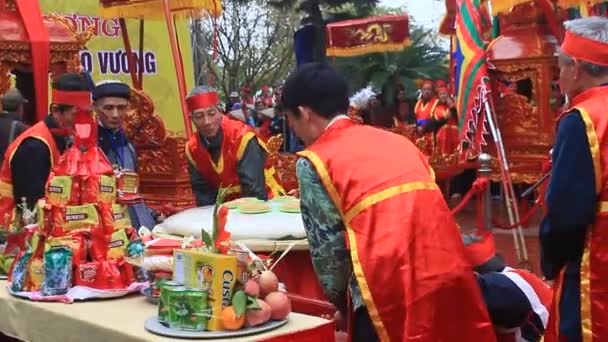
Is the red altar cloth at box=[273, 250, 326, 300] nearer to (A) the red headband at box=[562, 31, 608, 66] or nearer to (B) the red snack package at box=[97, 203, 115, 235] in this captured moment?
(B) the red snack package at box=[97, 203, 115, 235]

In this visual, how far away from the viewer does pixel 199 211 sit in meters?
3.85

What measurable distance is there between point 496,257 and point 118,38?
25.1 feet

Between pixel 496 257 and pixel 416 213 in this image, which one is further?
pixel 496 257

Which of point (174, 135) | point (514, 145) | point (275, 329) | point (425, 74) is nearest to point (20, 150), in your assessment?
point (275, 329)

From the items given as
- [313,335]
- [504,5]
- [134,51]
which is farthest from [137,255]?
[134,51]

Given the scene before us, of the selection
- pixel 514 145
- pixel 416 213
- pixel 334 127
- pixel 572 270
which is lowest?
pixel 514 145

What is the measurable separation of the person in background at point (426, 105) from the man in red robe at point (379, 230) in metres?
8.53

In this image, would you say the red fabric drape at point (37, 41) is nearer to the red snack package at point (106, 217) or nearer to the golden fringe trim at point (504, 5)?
the golden fringe trim at point (504, 5)

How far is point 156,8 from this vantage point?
25.5 ft

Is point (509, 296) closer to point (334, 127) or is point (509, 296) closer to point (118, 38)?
point (334, 127)

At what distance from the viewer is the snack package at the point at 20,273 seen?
9.57 ft

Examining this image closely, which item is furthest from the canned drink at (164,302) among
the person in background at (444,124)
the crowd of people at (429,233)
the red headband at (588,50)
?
the person in background at (444,124)

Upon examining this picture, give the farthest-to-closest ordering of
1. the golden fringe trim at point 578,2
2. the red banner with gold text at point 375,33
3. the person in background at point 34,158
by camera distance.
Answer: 1. the red banner with gold text at point 375,33
2. the golden fringe trim at point 578,2
3. the person in background at point 34,158

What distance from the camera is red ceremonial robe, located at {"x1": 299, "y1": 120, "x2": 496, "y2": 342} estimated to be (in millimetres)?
2369
